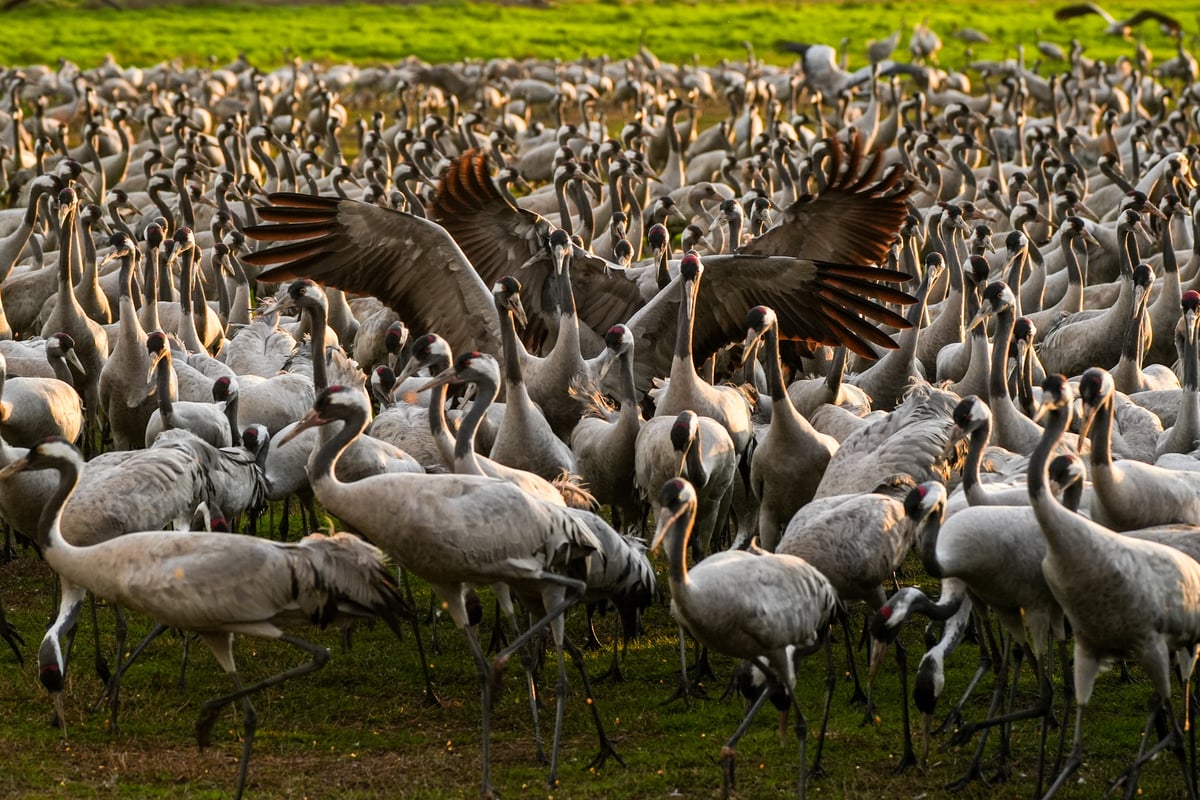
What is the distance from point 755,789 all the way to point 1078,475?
1.61 metres

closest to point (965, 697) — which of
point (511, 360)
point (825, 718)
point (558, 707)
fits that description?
point (825, 718)

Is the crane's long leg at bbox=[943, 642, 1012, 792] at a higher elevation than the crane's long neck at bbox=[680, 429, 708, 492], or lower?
lower

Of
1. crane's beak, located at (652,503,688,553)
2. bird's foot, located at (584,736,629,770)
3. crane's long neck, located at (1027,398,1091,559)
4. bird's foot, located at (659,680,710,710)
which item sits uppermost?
crane's long neck, located at (1027,398,1091,559)

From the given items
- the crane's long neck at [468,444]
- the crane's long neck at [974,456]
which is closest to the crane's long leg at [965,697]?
the crane's long neck at [974,456]

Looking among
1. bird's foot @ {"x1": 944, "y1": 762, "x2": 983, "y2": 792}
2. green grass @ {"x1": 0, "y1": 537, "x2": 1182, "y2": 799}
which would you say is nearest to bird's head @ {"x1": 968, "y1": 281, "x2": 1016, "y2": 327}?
green grass @ {"x1": 0, "y1": 537, "x2": 1182, "y2": 799}

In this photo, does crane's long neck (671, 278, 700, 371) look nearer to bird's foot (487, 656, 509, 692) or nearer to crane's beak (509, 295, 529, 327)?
crane's beak (509, 295, 529, 327)

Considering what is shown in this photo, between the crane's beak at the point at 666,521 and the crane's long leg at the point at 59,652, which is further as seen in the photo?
the crane's long leg at the point at 59,652

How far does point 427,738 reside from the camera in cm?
711

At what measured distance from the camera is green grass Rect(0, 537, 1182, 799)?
6488mm

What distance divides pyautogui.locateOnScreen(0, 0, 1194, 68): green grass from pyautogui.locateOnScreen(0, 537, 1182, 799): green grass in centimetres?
2558

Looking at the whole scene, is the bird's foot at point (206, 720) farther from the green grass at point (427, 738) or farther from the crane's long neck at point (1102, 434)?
the crane's long neck at point (1102, 434)

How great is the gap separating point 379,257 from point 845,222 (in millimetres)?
2603

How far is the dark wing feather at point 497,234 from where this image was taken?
31.0 feet

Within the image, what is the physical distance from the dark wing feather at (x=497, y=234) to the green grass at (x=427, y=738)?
2.51m
